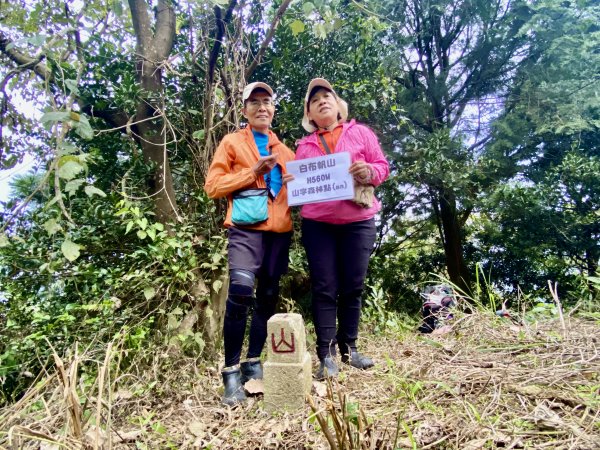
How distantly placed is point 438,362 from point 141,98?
313cm

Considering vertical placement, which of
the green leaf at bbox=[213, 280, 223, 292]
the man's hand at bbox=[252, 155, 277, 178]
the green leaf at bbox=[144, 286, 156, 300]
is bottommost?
the green leaf at bbox=[144, 286, 156, 300]

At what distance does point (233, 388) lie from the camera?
7.57ft

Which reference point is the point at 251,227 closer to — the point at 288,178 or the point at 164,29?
the point at 288,178

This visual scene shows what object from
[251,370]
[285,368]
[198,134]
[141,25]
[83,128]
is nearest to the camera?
[83,128]

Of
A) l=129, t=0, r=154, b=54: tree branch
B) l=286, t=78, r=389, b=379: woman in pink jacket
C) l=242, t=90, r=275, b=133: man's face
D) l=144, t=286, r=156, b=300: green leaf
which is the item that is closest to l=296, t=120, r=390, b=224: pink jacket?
l=286, t=78, r=389, b=379: woman in pink jacket

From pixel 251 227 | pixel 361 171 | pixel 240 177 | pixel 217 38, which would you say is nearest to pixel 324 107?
pixel 361 171

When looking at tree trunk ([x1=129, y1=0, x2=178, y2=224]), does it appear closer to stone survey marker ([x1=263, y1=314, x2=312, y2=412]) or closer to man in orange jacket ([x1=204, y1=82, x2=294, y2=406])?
man in orange jacket ([x1=204, y1=82, x2=294, y2=406])

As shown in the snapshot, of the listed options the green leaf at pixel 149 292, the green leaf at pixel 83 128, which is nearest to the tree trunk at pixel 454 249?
the green leaf at pixel 149 292

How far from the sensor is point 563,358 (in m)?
2.07

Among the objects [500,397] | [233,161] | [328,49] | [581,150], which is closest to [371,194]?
[233,161]

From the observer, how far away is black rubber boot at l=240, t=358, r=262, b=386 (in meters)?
2.50

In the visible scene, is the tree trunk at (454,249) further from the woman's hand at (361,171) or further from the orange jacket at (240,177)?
the orange jacket at (240,177)

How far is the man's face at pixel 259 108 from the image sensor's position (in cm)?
258

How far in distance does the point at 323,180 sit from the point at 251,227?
48 cm
